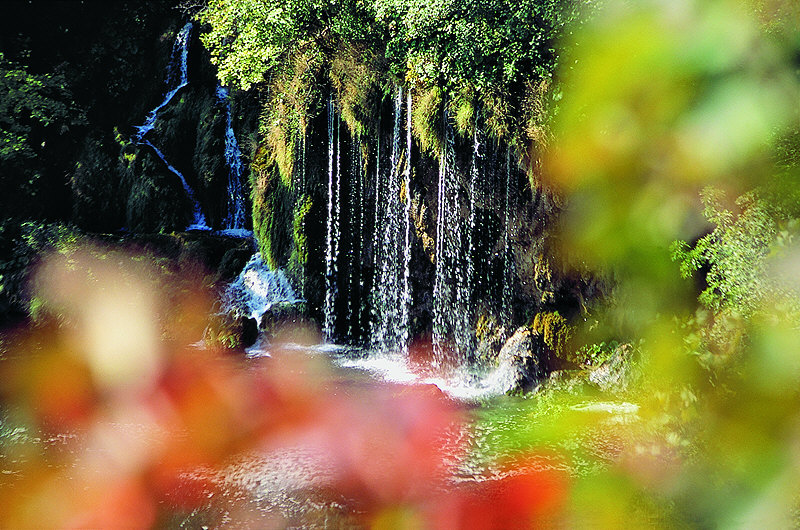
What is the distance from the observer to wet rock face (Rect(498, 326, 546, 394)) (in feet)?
32.2

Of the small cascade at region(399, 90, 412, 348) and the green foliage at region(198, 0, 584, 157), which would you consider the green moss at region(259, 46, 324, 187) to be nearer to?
the green foliage at region(198, 0, 584, 157)

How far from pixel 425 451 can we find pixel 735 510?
3937mm

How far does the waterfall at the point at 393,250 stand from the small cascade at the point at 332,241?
1005 millimetres

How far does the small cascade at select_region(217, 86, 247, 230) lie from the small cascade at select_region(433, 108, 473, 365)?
20.7ft

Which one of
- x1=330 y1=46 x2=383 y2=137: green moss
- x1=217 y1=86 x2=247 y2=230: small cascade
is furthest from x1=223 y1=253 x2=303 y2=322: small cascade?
x1=330 y1=46 x2=383 y2=137: green moss

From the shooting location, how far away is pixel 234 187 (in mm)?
15336

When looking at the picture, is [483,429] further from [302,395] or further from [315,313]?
[315,313]

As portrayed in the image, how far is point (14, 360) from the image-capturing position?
12156mm

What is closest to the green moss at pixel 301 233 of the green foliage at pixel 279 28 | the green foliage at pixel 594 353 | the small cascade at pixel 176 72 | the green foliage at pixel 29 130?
the green foliage at pixel 279 28

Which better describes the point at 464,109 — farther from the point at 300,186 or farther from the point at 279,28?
the point at 279,28

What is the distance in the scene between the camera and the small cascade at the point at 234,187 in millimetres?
15281

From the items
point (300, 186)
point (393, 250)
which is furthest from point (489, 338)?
point (300, 186)

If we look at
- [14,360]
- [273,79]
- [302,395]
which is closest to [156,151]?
[273,79]

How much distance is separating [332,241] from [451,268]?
10.1 ft
